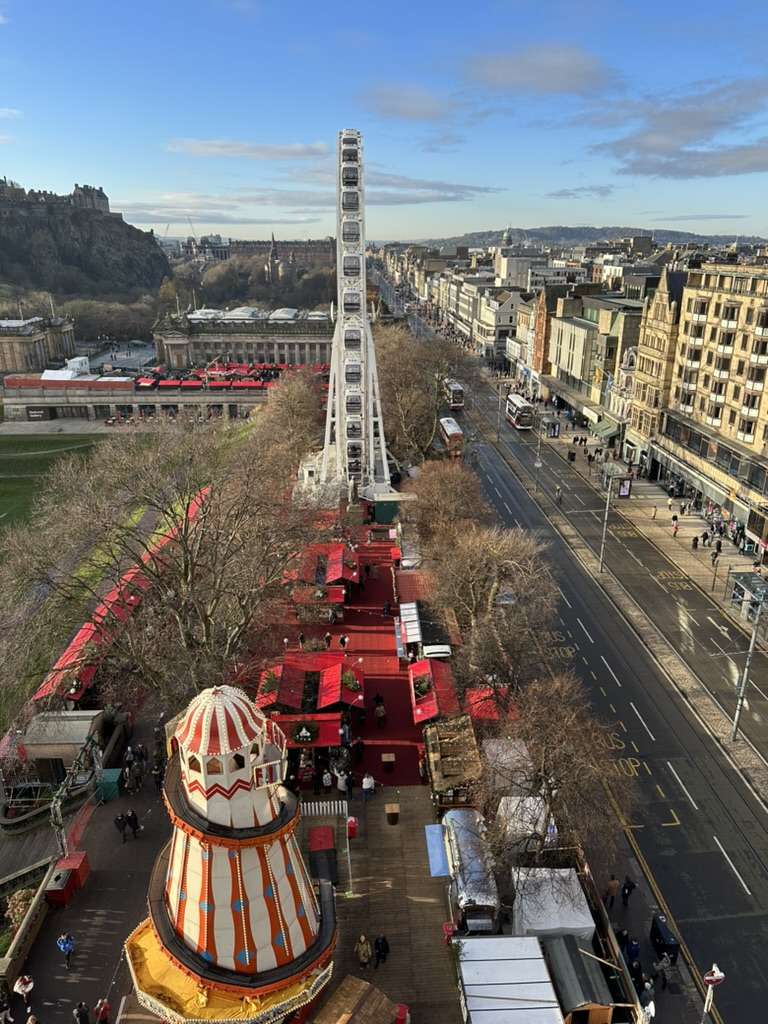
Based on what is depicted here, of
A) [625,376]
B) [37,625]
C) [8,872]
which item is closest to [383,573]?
[37,625]

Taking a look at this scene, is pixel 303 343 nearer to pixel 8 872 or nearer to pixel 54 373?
pixel 54 373

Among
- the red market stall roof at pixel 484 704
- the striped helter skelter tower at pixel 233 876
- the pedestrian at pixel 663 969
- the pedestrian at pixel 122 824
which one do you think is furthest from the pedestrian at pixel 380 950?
the red market stall roof at pixel 484 704

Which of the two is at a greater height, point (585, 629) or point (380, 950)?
point (380, 950)

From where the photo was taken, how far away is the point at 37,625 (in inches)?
1042

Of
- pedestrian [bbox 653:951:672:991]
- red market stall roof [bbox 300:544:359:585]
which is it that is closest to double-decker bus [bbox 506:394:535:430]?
red market stall roof [bbox 300:544:359:585]

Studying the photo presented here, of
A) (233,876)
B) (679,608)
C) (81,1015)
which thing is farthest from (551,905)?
(679,608)

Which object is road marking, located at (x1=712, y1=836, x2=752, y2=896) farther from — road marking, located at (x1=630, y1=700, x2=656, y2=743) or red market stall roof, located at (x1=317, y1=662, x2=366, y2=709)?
red market stall roof, located at (x1=317, y1=662, x2=366, y2=709)

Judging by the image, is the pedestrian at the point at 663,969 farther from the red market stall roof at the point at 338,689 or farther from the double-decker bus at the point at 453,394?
the double-decker bus at the point at 453,394

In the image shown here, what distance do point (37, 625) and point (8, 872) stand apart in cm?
883

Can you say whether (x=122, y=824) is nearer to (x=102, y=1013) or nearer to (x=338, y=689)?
(x=102, y=1013)

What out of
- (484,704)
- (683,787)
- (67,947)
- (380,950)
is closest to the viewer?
(67,947)

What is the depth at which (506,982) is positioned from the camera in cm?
1803

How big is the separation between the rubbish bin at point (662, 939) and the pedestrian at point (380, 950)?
9.10m

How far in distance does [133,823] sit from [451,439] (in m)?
54.7
